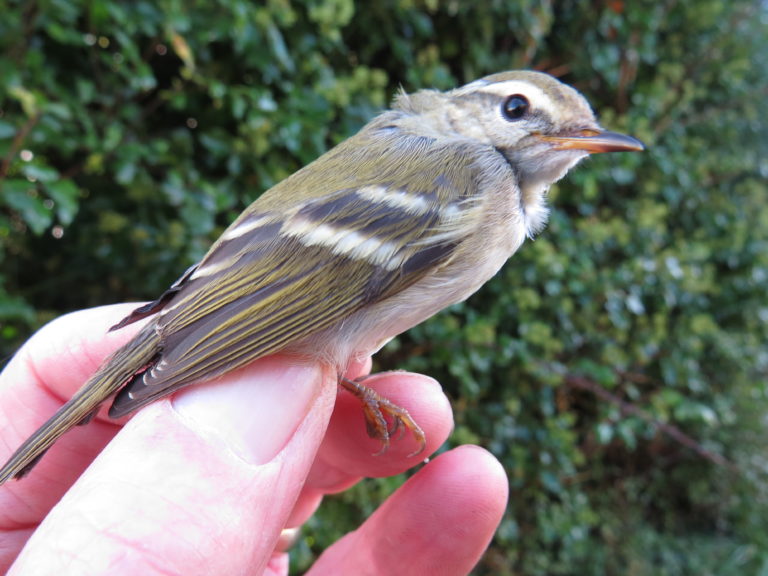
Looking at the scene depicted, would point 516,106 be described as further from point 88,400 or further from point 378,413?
point 88,400

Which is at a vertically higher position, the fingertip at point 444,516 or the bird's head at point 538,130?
the bird's head at point 538,130

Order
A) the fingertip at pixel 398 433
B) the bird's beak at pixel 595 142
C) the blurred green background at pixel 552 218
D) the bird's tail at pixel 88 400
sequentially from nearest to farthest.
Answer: the bird's tail at pixel 88 400 < the bird's beak at pixel 595 142 < the fingertip at pixel 398 433 < the blurred green background at pixel 552 218

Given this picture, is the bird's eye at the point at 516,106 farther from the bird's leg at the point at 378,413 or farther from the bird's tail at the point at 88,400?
the bird's tail at the point at 88,400

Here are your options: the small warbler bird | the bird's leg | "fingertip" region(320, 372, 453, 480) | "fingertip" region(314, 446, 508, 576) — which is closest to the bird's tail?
the small warbler bird

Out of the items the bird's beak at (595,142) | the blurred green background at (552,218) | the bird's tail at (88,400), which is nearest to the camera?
the bird's tail at (88,400)

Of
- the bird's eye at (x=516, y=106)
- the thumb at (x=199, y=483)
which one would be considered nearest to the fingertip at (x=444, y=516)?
the thumb at (x=199, y=483)

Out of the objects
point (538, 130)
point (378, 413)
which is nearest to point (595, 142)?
point (538, 130)

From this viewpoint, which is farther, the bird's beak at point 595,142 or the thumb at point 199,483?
the bird's beak at point 595,142
